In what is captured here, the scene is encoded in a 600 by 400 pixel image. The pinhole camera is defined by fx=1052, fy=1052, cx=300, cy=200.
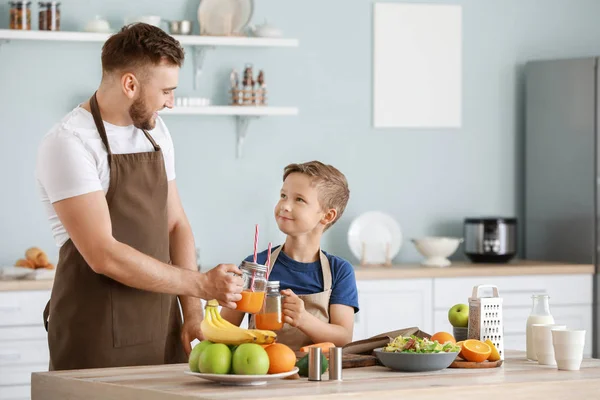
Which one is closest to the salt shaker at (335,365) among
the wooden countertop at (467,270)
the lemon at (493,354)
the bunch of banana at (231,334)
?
the bunch of banana at (231,334)

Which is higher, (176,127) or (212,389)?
(176,127)

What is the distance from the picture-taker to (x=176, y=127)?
5.06m

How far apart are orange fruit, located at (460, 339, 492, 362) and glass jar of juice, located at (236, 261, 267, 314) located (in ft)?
1.68

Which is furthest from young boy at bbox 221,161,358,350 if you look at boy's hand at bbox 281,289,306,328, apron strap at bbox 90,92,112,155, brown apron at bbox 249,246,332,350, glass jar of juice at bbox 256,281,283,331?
apron strap at bbox 90,92,112,155

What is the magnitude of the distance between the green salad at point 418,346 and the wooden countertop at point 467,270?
7.50ft

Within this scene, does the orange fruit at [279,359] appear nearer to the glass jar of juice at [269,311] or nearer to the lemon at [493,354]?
the glass jar of juice at [269,311]

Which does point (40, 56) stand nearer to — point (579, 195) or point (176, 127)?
point (176, 127)

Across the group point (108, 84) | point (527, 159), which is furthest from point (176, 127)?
point (108, 84)

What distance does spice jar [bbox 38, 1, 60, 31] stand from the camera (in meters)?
4.70

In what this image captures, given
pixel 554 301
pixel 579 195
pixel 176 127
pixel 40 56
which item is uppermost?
pixel 40 56

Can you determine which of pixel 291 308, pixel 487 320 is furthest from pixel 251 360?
pixel 487 320

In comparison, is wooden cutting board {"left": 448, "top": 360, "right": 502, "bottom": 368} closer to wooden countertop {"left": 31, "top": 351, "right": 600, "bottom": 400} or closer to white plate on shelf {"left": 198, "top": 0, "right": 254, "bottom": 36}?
wooden countertop {"left": 31, "top": 351, "right": 600, "bottom": 400}

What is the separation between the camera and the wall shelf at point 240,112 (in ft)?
15.9

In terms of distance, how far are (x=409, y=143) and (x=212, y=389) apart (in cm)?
353
